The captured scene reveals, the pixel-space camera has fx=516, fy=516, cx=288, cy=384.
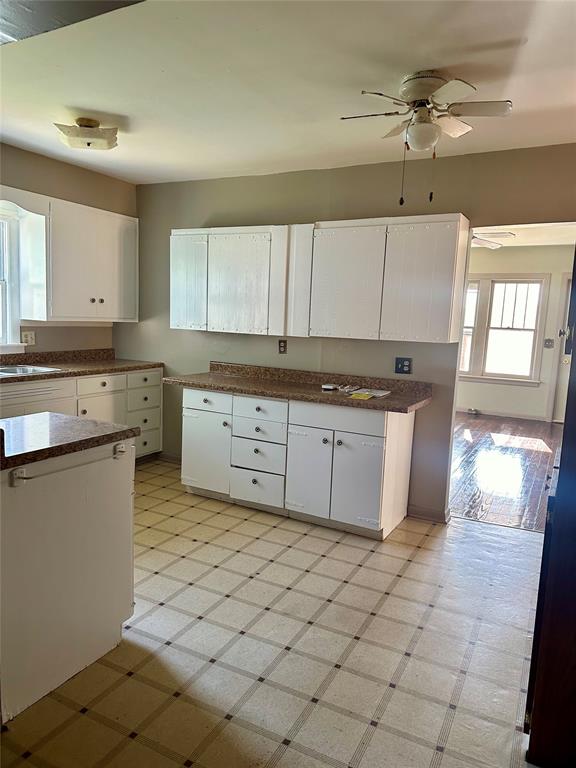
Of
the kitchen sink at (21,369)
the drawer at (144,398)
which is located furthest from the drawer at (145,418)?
the kitchen sink at (21,369)

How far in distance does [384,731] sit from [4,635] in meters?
1.32

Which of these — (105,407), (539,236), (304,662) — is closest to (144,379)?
(105,407)

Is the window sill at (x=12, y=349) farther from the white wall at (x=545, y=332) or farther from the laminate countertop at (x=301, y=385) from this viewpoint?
the white wall at (x=545, y=332)

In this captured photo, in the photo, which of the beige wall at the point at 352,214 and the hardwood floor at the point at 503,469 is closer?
the beige wall at the point at 352,214

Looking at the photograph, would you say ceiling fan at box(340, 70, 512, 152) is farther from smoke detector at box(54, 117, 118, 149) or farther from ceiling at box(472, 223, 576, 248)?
ceiling at box(472, 223, 576, 248)

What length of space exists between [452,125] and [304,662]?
8.22ft

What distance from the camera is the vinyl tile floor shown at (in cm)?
169

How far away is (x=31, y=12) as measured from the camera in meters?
1.71

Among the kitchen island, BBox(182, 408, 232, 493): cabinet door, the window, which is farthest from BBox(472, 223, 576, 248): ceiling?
the kitchen island

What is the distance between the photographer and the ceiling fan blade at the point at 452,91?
2.11 m

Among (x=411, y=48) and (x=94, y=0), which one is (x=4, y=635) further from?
(x=411, y=48)

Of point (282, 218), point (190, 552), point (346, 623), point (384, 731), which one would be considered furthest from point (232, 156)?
point (384, 731)

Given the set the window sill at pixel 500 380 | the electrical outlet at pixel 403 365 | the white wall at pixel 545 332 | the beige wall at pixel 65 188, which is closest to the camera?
the electrical outlet at pixel 403 365

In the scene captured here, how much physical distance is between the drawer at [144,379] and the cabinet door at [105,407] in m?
0.14
